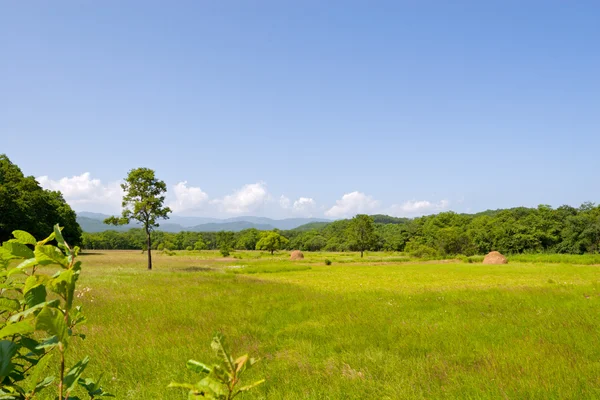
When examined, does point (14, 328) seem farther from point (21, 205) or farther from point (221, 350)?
point (21, 205)

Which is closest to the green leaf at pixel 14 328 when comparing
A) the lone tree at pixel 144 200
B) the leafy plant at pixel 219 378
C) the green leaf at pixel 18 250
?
the green leaf at pixel 18 250

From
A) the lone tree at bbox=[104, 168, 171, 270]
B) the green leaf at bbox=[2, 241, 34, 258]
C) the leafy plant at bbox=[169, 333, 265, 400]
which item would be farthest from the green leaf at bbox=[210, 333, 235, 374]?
the lone tree at bbox=[104, 168, 171, 270]

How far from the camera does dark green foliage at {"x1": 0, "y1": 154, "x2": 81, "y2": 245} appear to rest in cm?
4669

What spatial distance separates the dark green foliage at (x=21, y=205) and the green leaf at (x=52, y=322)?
5617 centimetres

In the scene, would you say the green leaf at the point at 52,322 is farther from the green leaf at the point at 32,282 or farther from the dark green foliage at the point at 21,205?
the dark green foliage at the point at 21,205

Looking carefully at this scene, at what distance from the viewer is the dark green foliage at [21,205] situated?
46688mm

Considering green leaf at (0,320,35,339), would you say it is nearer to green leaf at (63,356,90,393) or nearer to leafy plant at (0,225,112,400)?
leafy plant at (0,225,112,400)

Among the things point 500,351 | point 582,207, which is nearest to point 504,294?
point 500,351

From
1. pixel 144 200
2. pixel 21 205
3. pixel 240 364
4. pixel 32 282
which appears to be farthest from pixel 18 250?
pixel 21 205

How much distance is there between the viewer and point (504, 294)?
617 inches

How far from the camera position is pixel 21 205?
48406 millimetres

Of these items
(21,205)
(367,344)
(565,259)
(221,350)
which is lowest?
(565,259)

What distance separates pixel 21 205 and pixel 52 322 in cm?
6130

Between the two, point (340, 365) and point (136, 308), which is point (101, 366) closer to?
point (340, 365)
